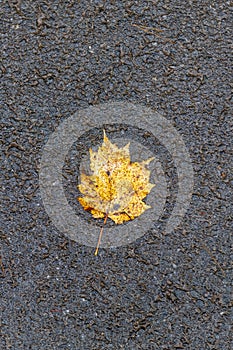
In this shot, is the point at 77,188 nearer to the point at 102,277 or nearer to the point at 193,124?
the point at 102,277

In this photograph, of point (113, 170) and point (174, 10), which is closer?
point (113, 170)

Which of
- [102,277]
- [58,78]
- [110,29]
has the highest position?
[110,29]

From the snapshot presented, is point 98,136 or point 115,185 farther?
point 98,136

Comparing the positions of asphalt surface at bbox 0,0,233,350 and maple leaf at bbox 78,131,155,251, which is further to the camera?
asphalt surface at bbox 0,0,233,350

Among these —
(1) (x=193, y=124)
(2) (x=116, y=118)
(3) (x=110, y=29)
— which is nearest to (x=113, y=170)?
(2) (x=116, y=118)

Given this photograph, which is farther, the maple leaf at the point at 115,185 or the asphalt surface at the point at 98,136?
the asphalt surface at the point at 98,136
